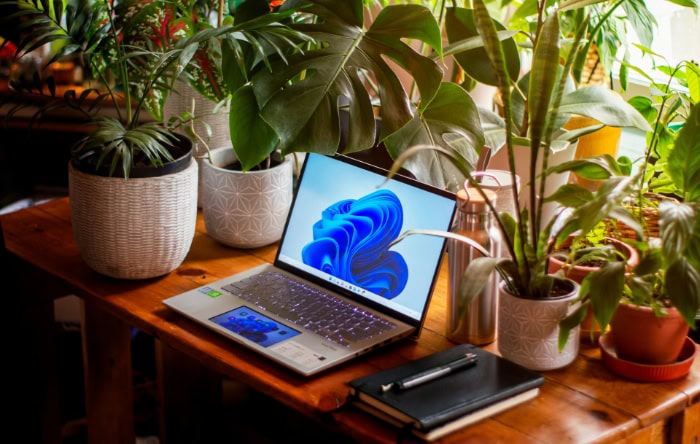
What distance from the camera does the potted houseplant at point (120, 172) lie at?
1.44 metres

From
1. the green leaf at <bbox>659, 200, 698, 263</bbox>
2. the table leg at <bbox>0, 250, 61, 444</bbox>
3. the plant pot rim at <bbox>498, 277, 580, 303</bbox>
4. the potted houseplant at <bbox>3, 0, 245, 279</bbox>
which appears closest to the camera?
the green leaf at <bbox>659, 200, 698, 263</bbox>

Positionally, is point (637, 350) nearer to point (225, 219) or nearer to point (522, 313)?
point (522, 313)

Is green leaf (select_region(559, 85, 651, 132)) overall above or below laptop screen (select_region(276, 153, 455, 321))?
above

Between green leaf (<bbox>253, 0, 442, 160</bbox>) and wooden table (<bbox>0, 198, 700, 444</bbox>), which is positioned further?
green leaf (<bbox>253, 0, 442, 160</bbox>)

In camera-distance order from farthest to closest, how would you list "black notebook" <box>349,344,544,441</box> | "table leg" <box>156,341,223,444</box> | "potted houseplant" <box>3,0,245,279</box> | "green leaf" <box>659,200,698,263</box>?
"table leg" <box>156,341,223,444</box>, "potted houseplant" <box>3,0,245,279</box>, "black notebook" <box>349,344,544,441</box>, "green leaf" <box>659,200,698,263</box>

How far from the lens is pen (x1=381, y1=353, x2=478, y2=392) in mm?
1129

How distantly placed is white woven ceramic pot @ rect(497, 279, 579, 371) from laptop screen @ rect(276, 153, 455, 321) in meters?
0.15

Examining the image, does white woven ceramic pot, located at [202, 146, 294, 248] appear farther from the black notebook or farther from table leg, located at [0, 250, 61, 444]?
the black notebook

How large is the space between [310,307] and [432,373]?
0.31 m

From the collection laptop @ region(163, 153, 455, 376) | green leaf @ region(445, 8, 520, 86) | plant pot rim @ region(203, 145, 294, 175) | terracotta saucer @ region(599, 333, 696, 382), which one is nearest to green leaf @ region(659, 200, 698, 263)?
terracotta saucer @ region(599, 333, 696, 382)

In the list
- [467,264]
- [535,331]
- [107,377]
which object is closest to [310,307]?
[467,264]

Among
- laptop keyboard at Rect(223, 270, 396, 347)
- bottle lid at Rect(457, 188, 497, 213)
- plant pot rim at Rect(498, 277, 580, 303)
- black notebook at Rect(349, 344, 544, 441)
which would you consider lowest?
laptop keyboard at Rect(223, 270, 396, 347)

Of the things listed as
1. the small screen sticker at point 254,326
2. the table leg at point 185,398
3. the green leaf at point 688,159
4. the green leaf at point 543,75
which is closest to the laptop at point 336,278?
the small screen sticker at point 254,326

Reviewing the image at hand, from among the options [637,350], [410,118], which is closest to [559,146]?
[410,118]
